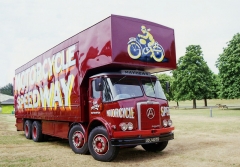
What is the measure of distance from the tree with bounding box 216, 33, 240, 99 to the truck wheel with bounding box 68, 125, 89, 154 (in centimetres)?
3431

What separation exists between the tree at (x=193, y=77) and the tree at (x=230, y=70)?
344 inches

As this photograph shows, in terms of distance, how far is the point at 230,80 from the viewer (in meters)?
40.1

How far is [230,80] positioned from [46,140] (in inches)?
1327

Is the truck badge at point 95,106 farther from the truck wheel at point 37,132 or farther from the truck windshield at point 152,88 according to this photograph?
the truck wheel at point 37,132

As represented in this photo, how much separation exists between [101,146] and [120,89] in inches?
69.1

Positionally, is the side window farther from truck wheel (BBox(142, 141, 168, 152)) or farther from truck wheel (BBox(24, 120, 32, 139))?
truck wheel (BBox(24, 120, 32, 139))

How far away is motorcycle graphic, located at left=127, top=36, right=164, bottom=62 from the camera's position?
26.4 feet

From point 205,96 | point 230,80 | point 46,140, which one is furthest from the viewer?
point 205,96

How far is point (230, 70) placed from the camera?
131 ft

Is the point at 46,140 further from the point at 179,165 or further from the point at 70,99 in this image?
the point at 179,165

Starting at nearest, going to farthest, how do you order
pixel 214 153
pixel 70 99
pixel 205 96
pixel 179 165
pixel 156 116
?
1. pixel 179 165
2. pixel 156 116
3. pixel 214 153
4. pixel 70 99
5. pixel 205 96

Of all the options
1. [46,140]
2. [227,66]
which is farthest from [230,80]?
[46,140]

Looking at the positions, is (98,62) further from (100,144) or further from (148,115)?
(100,144)

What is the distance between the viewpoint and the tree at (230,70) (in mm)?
39188
